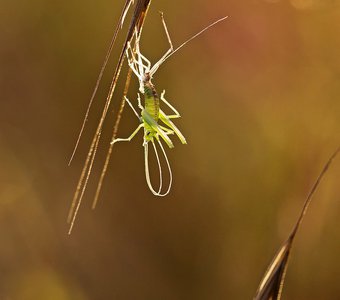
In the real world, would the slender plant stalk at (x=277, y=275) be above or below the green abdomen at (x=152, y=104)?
below

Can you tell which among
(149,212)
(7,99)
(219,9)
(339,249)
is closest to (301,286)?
(339,249)

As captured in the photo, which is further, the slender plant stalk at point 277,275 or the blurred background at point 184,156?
the blurred background at point 184,156

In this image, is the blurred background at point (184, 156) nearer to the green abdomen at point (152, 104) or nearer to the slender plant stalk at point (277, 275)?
the green abdomen at point (152, 104)

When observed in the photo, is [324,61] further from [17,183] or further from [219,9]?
[17,183]

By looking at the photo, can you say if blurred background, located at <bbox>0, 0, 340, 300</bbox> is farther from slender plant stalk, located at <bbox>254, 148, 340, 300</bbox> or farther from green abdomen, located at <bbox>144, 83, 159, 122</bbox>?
slender plant stalk, located at <bbox>254, 148, 340, 300</bbox>

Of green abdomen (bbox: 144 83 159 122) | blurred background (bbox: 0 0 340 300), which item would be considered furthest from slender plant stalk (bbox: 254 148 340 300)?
blurred background (bbox: 0 0 340 300)

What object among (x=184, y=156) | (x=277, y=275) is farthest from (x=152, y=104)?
(x=184, y=156)

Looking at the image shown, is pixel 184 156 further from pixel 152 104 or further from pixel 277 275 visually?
pixel 277 275

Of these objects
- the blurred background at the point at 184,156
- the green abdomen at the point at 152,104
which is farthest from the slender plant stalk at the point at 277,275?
the blurred background at the point at 184,156
